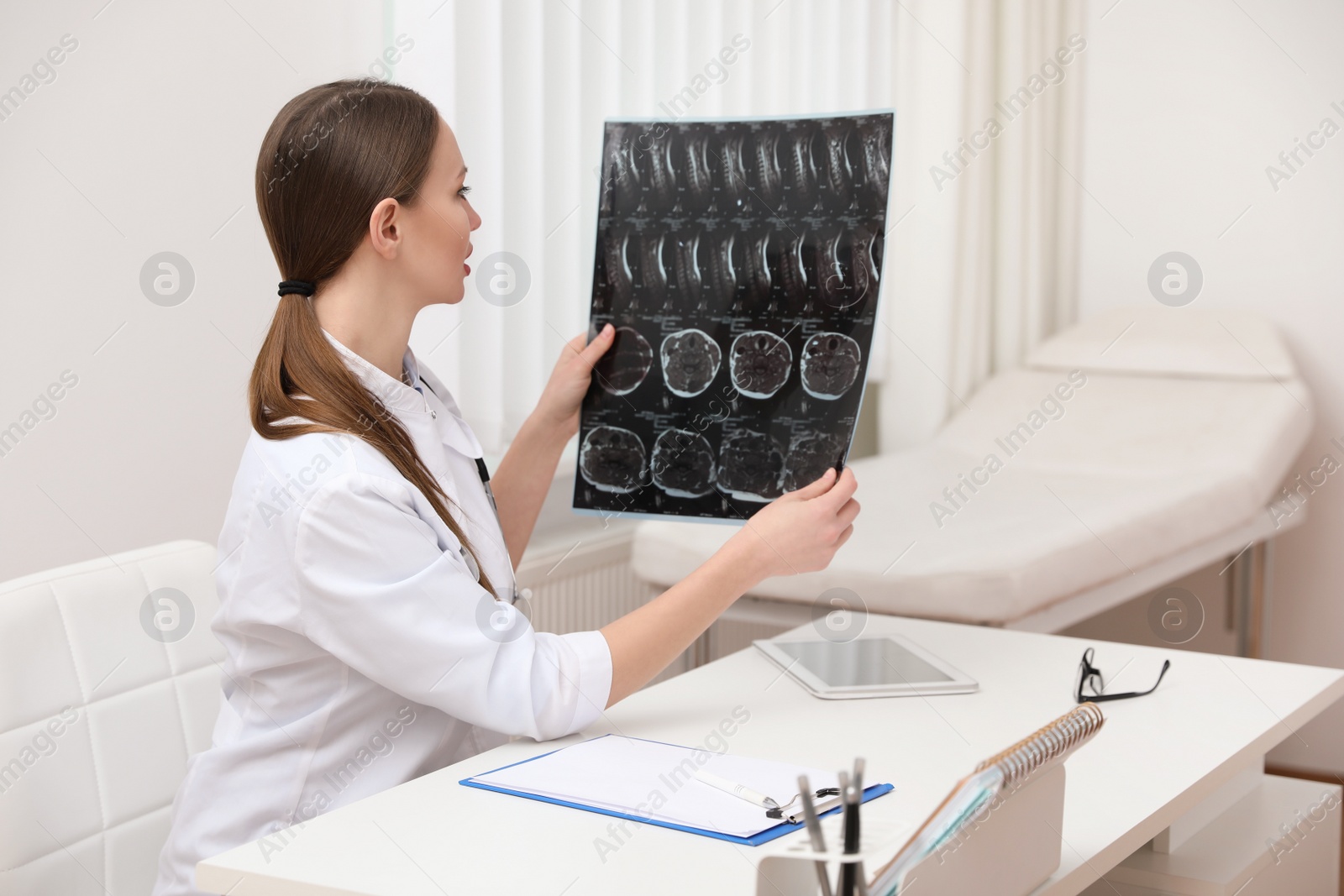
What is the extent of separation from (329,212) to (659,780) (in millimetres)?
619

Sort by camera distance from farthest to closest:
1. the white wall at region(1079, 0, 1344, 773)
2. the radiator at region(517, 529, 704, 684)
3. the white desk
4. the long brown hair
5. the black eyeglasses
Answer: the white wall at region(1079, 0, 1344, 773) < the radiator at region(517, 529, 704, 684) < the black eyeglasses < the long brown hair < the white desk

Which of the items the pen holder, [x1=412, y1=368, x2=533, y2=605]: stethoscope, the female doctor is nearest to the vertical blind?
[x1=412, y1=368, x2=533, y2=605]: stethoscope

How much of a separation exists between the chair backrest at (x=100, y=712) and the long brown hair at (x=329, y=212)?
0.29 m

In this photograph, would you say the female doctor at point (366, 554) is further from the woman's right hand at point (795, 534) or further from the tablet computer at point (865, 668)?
the tablet computer at point (865, 668)

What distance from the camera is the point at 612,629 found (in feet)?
4.07

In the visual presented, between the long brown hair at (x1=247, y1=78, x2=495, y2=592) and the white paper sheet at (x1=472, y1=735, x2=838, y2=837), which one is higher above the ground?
the long brown hair at (x1=247, y1=78, x2=495, y2=592)

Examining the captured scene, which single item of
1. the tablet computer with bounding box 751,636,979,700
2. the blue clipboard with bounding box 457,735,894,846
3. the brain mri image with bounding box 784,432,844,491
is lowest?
the blue clipboard with bounding box 457,735,894,846

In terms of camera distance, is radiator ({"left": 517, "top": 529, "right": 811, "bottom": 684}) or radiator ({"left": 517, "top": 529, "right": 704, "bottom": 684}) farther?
radiator ({"left": 517, "top": 529, "right": 704, "bottom": 684})

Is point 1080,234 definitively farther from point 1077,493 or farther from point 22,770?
point 22,770

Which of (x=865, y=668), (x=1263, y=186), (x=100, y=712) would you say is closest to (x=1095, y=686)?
(x=865, y=668)

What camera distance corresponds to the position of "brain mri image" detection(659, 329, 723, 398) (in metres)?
1.54

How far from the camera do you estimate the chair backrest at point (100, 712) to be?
1199 millimetres

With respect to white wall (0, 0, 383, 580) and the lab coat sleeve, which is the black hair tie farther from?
white wall (0, 0, 383, 580)

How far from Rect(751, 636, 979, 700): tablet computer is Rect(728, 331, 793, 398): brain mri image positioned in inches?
12.7
